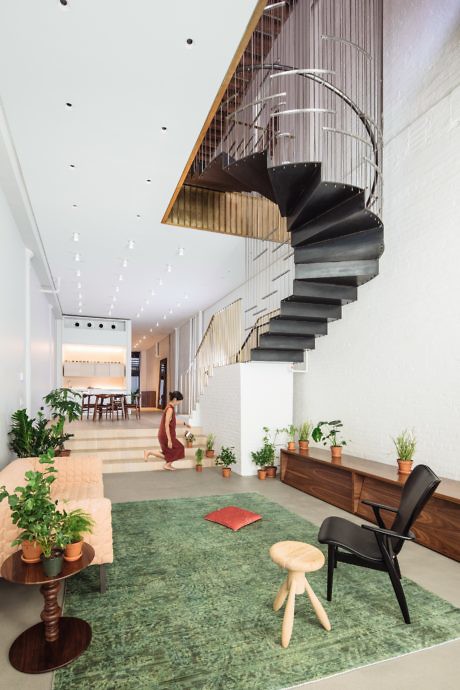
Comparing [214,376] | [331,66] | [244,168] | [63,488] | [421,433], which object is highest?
[331,66]

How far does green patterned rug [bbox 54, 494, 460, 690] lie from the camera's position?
212 cm

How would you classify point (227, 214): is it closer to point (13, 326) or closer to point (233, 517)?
point (13, 326)

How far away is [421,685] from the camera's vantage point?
2.05 meters

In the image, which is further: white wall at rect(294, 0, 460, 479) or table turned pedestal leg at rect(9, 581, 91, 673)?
white wall at rect(294, 0, 460, 479)

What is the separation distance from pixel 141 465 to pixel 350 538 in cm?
500

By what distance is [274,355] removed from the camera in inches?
267

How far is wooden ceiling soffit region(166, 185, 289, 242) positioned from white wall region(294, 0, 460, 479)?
204cm

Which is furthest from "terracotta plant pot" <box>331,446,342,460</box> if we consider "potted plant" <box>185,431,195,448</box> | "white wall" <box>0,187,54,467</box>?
"white wall" <box>0,187,54,467</box>

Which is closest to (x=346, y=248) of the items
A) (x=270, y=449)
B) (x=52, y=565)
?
(x=270, y=449)

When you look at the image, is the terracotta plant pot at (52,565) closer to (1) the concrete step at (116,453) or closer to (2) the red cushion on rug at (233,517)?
(2) the red cushion on rug at (233,517)

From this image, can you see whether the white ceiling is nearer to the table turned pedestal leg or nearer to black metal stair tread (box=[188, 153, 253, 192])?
black metal stair tread (box=[188, 153, 253, 192])

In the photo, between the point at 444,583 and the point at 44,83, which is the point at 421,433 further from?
→ the point at 44,83

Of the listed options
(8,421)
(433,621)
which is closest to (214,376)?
(8,421)

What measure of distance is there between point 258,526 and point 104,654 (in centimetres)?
227
